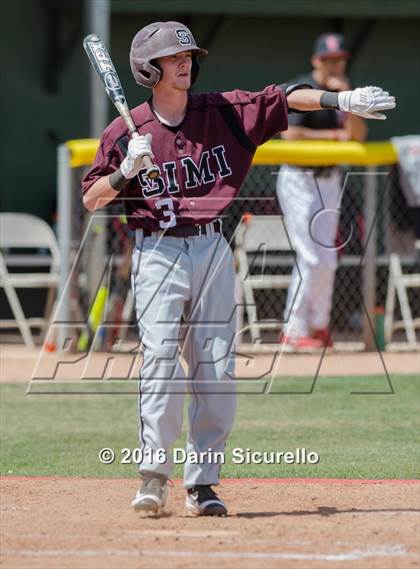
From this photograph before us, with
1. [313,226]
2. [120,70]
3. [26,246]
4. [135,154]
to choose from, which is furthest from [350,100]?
[120,70]

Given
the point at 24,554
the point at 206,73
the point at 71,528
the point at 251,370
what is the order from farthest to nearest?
the point at 206,73 → the point at 251,370 → the point at 71,528 → the point at 24,554

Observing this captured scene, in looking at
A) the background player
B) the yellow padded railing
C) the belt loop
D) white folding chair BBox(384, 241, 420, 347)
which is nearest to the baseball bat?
the belt loop

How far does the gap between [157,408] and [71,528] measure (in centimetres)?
60

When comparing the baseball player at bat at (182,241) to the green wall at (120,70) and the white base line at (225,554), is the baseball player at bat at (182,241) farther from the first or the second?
the green wall at (120,70)

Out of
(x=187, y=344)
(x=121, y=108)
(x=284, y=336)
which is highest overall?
(x=121, y=108)

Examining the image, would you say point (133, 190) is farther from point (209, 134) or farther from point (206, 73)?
point (206, 73)

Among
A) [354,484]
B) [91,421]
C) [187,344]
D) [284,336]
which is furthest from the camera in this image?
[284,336]

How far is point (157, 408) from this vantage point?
17.6 feet

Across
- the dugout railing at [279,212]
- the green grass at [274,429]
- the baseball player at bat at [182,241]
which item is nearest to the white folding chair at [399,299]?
the dugout railing at [279,212]

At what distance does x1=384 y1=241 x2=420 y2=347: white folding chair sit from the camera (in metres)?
11.9

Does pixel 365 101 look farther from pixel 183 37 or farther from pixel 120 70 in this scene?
pixel 120 70

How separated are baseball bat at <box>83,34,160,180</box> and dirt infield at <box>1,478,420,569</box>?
145 cm

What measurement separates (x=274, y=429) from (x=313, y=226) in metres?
3.20

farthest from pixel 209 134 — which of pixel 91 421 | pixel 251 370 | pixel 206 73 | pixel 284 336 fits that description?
pixel 206 73
